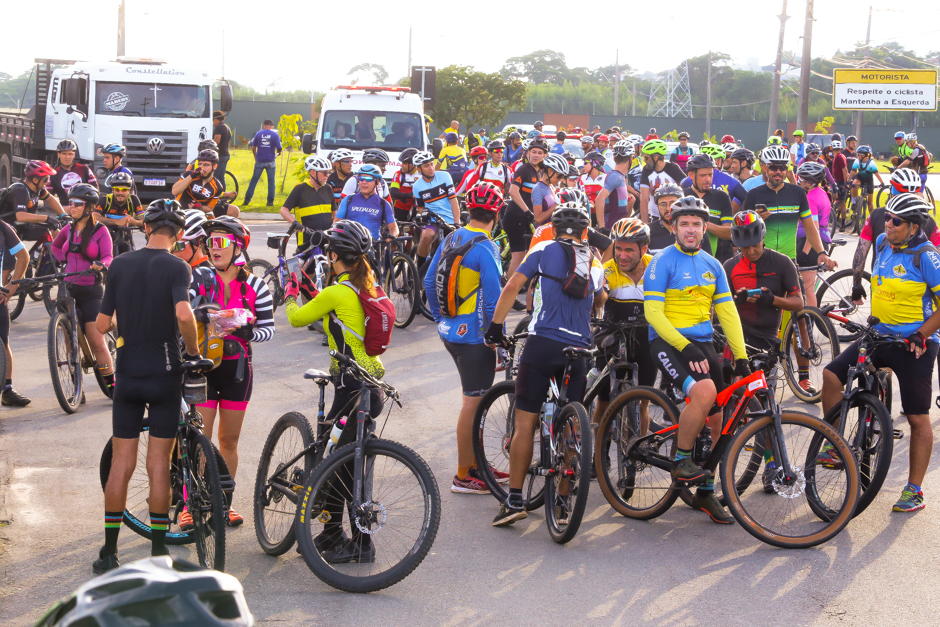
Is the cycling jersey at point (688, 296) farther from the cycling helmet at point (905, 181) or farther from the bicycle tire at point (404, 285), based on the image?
the bicycle tire at point (404, 285)

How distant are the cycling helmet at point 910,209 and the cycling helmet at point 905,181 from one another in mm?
1316

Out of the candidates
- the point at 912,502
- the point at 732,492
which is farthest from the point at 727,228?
the point at 732,492

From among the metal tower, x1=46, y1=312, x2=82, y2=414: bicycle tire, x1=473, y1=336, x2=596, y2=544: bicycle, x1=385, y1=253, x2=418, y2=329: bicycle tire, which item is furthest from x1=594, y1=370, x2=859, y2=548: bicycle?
the metal tower

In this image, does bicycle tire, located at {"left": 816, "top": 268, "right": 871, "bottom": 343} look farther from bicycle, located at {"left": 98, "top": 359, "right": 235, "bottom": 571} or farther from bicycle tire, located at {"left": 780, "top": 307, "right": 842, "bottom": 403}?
bicycle, located at {"left": 98, "top": 359, "right": 235, "bottom": 571}

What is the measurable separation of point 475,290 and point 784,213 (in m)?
4.46

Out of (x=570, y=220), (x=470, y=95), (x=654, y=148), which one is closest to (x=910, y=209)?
(x=570, y=220)

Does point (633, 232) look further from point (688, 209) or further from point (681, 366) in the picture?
point (681, 366)

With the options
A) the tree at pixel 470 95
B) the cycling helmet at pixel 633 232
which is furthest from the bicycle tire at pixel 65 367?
the tree at pixel 470 95

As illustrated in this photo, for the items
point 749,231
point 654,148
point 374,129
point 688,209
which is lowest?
point 749,231

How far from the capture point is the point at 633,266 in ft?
23.7

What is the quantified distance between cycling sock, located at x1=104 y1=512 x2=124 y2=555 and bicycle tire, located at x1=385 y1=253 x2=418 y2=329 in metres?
7.36

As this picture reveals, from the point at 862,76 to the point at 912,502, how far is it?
40.0 m

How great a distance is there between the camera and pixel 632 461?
20.7 feet

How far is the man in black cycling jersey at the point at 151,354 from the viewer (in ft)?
16.3
